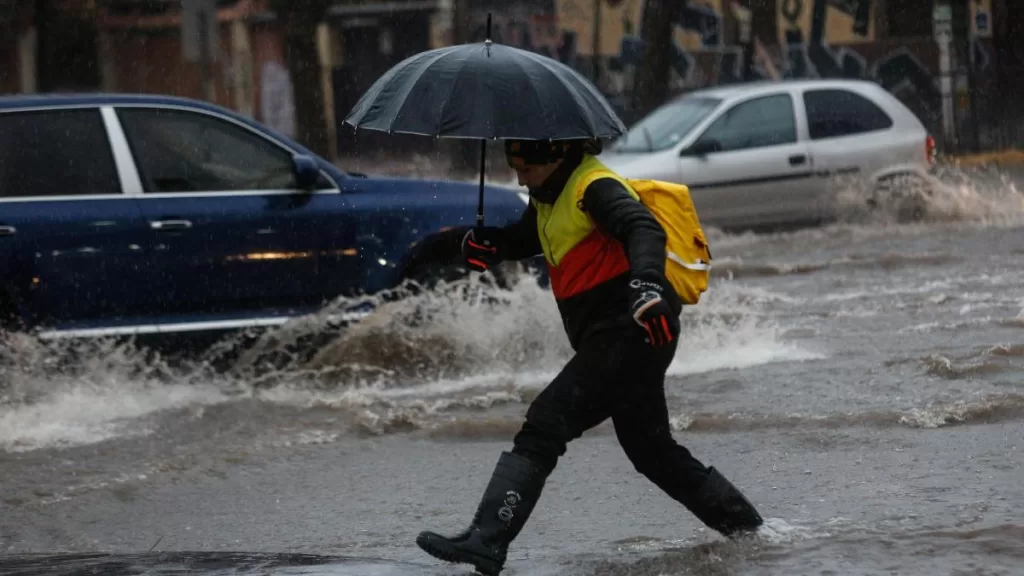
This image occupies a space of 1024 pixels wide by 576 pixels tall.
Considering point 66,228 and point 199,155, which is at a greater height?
point 199,155

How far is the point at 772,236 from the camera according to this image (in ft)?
51.1

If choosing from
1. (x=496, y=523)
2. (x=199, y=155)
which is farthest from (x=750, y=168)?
(x=496, y=523)

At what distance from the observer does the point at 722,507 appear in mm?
5000

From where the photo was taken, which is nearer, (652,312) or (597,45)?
(652,312)

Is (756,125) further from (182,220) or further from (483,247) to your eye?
(483,247)

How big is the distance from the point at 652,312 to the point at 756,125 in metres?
11.3

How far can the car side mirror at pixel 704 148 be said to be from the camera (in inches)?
588

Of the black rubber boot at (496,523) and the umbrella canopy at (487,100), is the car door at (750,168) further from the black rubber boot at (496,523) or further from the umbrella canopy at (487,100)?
the black rubber boot at (496,523)

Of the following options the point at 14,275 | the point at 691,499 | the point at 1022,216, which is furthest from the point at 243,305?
the point at 1022,216

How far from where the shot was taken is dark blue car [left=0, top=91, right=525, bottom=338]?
8.23 m

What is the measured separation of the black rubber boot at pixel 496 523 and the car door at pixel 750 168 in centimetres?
1030

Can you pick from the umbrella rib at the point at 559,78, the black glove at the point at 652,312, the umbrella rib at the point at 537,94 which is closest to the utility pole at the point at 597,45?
the umbrella rib at the point at 559,78

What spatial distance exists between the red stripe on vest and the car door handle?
3.99 m

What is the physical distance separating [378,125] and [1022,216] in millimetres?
12597
